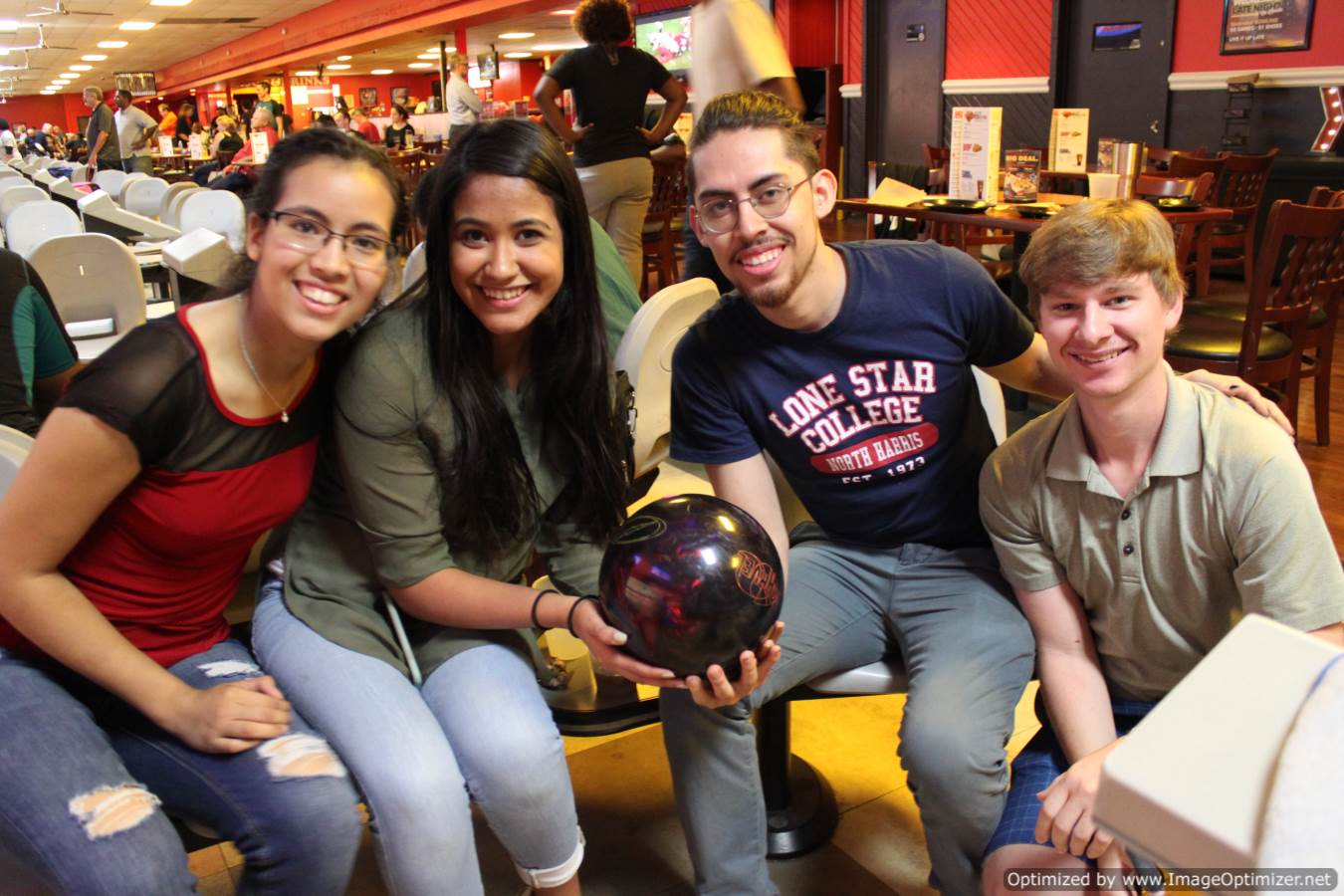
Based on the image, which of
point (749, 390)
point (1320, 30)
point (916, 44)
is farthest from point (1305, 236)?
point (916, 44)

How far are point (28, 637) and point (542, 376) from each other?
0.76 meters

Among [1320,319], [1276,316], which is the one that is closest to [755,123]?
[1276,316]

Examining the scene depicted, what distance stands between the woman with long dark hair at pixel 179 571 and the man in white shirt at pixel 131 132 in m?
9.42

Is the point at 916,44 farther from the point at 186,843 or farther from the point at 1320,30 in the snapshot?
the point at 186,843

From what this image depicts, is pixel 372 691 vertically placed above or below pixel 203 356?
below

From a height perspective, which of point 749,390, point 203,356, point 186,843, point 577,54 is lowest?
point 186,843

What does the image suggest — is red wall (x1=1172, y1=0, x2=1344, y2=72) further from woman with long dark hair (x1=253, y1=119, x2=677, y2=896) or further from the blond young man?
woman with long dark hair (x1=253, y1=119, x2=677, y2=896)

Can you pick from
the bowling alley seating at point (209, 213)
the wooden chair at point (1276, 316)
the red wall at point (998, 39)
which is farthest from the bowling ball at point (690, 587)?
the red wall at point (998, 39)

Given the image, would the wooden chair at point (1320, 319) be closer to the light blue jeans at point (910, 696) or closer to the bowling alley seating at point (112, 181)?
the light blue jeans at point (910, 696)

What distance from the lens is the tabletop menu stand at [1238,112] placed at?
278 inches

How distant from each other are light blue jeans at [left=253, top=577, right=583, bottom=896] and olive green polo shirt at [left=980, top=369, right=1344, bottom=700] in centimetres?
73

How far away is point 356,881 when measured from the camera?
74.7 inches

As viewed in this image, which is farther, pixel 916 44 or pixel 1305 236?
pixel 916 44

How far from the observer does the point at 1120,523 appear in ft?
4.58
